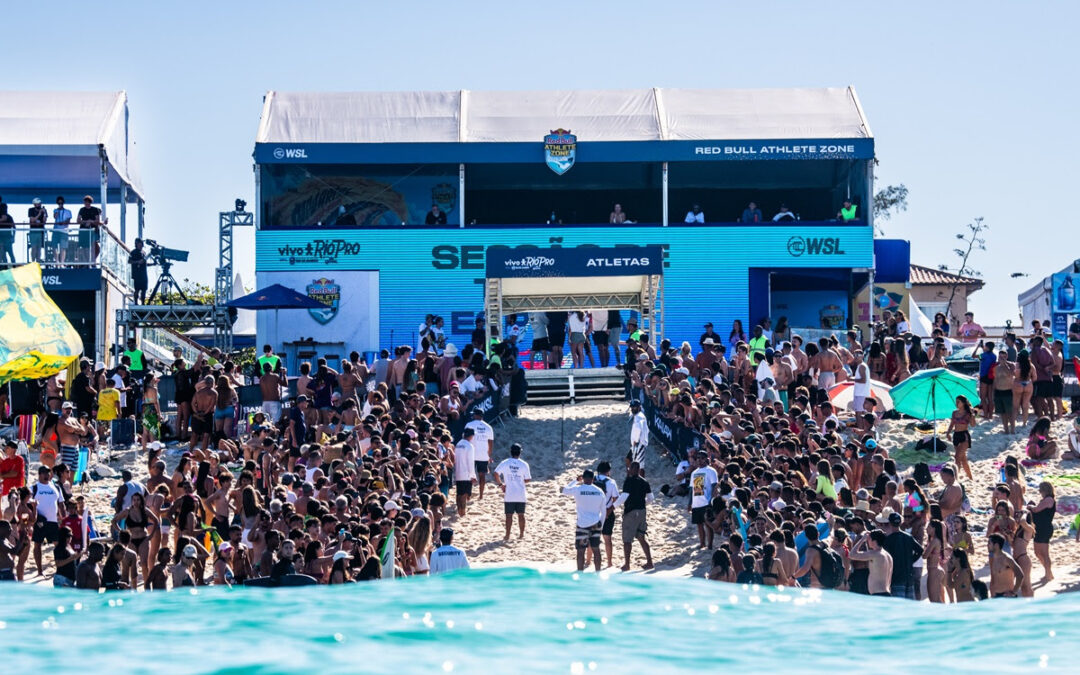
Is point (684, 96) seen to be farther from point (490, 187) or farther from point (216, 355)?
point (216, 355)

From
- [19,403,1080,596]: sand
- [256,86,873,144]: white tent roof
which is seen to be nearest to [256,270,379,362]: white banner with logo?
[256,86,873,144]: white tent roof

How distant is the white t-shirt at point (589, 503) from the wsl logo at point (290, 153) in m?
15.9

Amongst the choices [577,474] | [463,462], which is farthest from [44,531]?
[577,474]

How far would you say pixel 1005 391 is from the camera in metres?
24.3

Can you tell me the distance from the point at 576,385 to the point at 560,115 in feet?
27.0

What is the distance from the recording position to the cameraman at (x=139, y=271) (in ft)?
103

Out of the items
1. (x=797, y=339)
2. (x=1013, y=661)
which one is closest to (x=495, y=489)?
(x=797, y=339)

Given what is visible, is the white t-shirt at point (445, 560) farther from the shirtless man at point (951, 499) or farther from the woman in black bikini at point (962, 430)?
the woman in black bikini at point (962, 430)

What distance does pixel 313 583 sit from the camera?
15.8 meters

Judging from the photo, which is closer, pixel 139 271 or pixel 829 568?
pixel 829 568

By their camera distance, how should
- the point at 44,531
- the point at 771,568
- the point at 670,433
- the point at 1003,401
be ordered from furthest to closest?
the point at 1003,401 → the point at 670,433 → the point at 44,531 → the point at 771,568

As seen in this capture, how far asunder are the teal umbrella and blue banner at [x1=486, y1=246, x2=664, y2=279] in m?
6.44

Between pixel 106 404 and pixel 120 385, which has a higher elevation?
pixel 120 385

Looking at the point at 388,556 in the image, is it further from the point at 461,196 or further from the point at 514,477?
the point at 461,196
